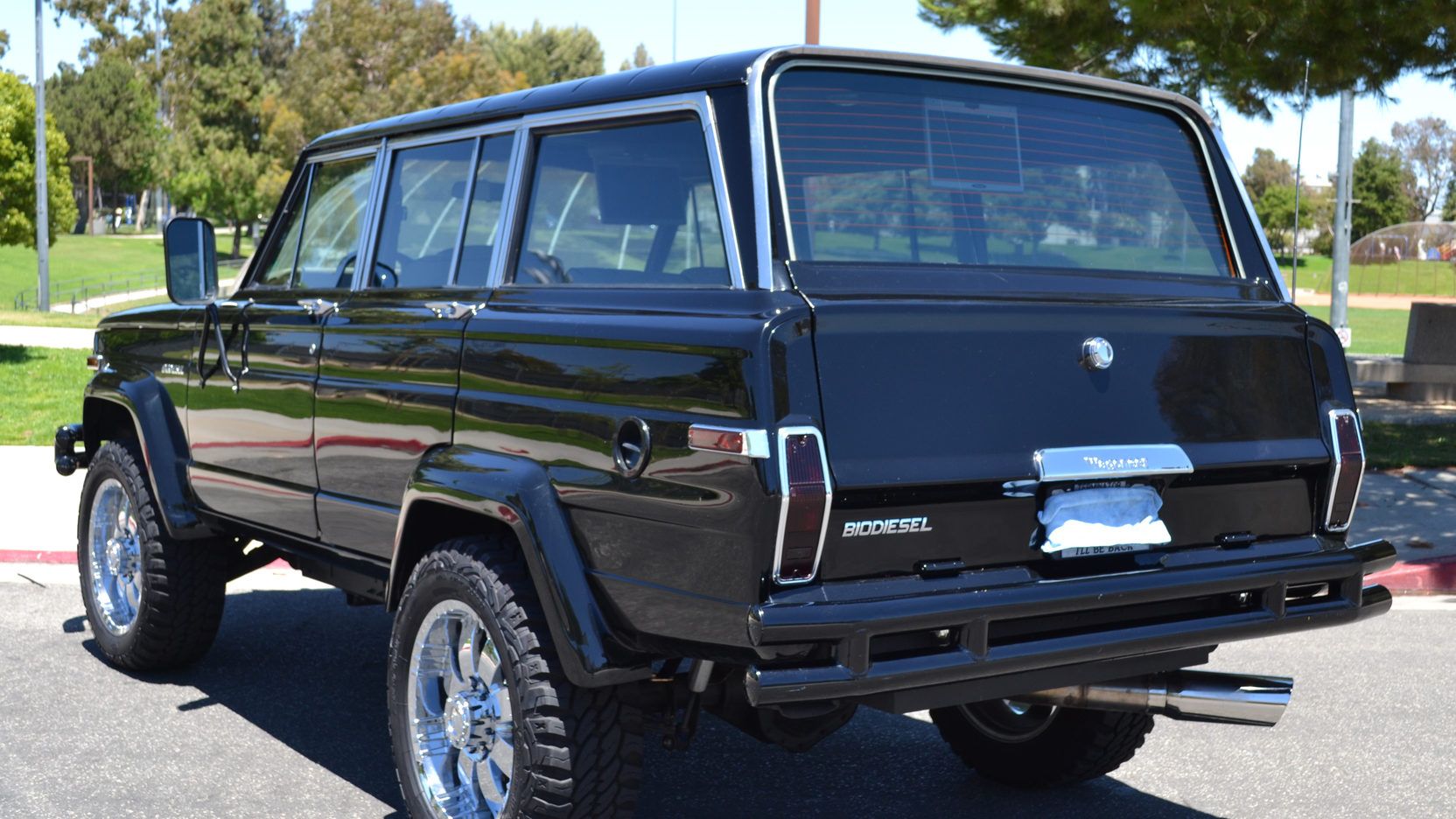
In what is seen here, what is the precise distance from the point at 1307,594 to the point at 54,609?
5993 mm

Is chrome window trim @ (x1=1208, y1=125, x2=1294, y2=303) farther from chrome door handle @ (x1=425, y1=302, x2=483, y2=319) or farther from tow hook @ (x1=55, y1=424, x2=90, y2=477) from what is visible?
tow hook @ (x1=55, y1=424, x2=90, y2=477)

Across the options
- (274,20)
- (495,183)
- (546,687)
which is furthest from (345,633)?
(274,20)

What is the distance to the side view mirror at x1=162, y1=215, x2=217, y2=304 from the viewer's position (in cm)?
564

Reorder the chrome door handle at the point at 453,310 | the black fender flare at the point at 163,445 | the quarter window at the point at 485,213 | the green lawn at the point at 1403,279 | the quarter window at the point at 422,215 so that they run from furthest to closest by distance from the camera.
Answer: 1. the green lawn at the point at 1403,279
2. the black fender flare at the point at 163,445
3. the quarter window at the point at 422,215
4. the quarter window at the point at 485,213
5. the chrome door handle at the point at 453,310

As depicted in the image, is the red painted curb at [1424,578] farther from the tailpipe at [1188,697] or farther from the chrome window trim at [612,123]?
the chrome window trim at [612,123]

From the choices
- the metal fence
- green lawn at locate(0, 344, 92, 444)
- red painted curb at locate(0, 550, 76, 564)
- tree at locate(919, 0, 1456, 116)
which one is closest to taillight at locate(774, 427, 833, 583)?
red painted curb at locate(0, 550, 76, 564)

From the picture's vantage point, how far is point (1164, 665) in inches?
149

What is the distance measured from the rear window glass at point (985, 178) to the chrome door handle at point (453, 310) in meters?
1.06

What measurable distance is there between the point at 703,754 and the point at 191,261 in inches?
102

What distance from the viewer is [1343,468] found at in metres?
3.97

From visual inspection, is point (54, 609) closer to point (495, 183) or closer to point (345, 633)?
point (345, 633)

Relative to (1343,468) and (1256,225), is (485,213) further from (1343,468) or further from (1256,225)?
(1343,468)

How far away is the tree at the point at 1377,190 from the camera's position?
82.9m

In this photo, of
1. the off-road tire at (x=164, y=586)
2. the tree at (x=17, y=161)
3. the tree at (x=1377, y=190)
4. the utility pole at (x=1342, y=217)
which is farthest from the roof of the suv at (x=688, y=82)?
the tree at (x=1377, y=190)
